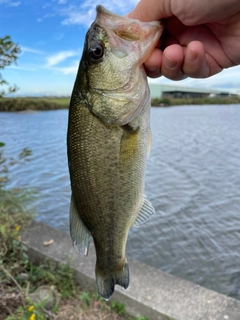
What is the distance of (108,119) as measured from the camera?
145 cm

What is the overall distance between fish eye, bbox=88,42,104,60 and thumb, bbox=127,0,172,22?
371 mm

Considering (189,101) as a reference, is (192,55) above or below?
above

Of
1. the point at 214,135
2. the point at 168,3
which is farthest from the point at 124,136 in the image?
the point at 214,135

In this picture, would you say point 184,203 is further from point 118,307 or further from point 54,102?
point 54,102

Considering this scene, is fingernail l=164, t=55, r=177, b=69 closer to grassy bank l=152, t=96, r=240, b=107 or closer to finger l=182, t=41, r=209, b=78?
finger l=182, t=41, r=209, b=78

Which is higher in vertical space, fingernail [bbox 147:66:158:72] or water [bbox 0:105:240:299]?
fingernail [bbox 147:66:158:72]

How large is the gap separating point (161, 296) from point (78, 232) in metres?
1.88

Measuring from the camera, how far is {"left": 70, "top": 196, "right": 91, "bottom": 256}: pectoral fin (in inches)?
60.9

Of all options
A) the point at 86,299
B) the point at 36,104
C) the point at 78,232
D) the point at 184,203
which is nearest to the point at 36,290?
the point at 86,299

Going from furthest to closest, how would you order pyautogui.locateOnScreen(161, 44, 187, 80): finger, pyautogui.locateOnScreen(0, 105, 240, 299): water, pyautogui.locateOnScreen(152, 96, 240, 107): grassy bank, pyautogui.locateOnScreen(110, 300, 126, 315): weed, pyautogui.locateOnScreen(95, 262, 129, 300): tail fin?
1. pyautogui.locateOnScreen(152, 96, 240, 107): grassy bank
2. pyautogui.locateOnScreen(0, 105, 240, 299): water
3. pyautogui.locateOnScreen(110, 300, 126, 315): weed
4. pyautogui.locateOnScreen(95, 262, 129, 300): tail fin
5. pyautogui.locateOnScreen(161, 44, 187, 80): finger

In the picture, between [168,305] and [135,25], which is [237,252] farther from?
[135,25]

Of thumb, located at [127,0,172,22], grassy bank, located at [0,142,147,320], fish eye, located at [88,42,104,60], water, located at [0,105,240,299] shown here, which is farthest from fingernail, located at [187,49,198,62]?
water, located at [0,105,240,299]

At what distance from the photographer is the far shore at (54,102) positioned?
1764cm

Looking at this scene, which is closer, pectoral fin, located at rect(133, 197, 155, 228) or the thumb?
the thumb
